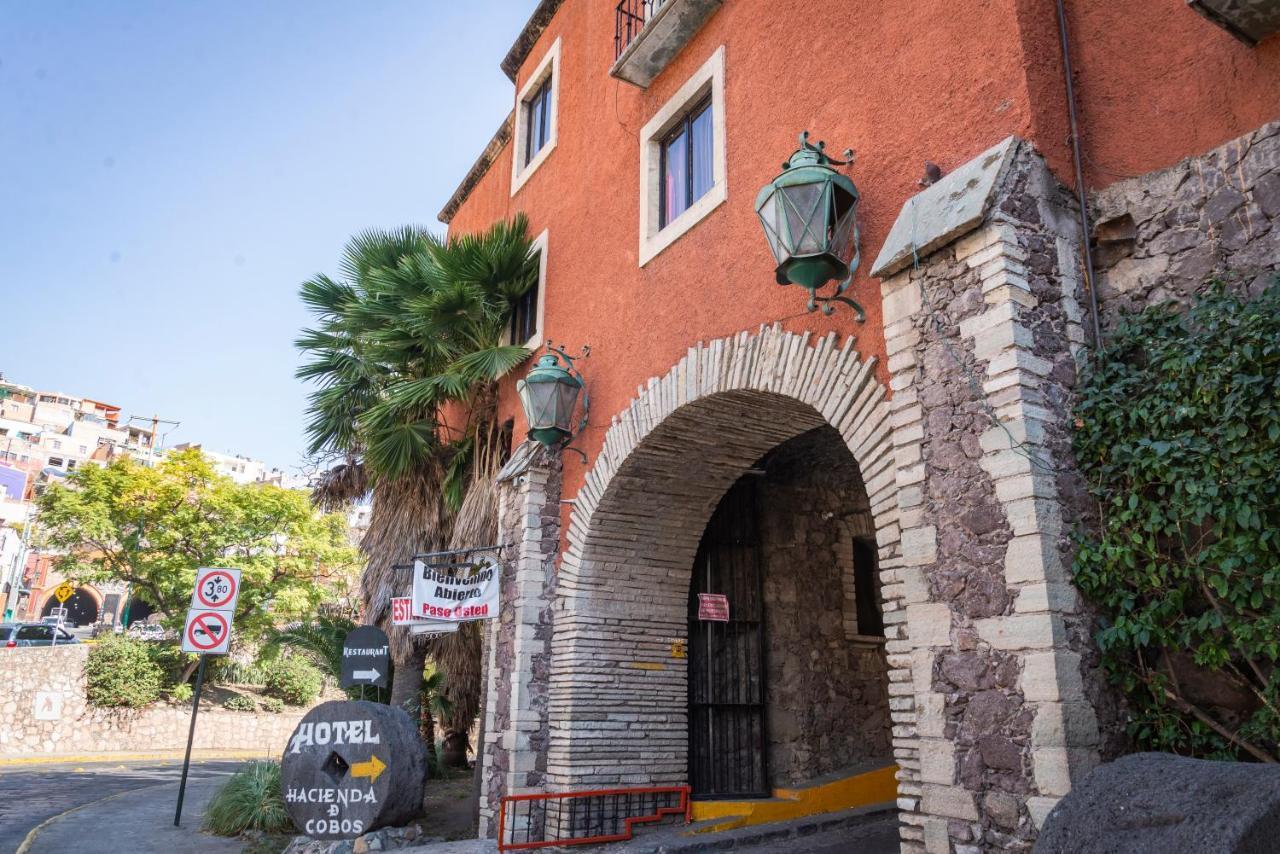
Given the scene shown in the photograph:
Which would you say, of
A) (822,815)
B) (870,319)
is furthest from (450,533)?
(870,319)

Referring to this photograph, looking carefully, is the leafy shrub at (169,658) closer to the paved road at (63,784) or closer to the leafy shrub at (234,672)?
the leafy shrub at (234,672)

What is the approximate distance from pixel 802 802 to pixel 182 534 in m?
19.5

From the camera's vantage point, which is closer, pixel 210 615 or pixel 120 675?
pixel 210 615

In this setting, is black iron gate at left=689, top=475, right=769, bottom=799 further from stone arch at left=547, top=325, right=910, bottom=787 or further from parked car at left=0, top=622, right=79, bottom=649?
parked car at left=0, top=622, right=79, bottom=649

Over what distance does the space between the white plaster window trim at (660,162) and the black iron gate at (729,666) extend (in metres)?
3.16

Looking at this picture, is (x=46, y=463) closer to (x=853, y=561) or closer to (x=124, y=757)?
(x=124, y=757)

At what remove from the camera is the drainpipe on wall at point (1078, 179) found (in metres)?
4.51

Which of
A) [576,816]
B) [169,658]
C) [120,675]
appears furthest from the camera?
[169,658]

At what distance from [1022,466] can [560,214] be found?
7.27m

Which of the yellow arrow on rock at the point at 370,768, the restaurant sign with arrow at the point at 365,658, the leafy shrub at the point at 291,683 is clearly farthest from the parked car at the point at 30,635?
the yellow arrow on rock at the point at 370,768

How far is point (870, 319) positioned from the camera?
211 inches

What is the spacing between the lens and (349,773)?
7312 millimetres

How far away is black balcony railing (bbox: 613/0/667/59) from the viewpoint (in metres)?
9.14

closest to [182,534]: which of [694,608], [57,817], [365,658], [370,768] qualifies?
[57,817]
